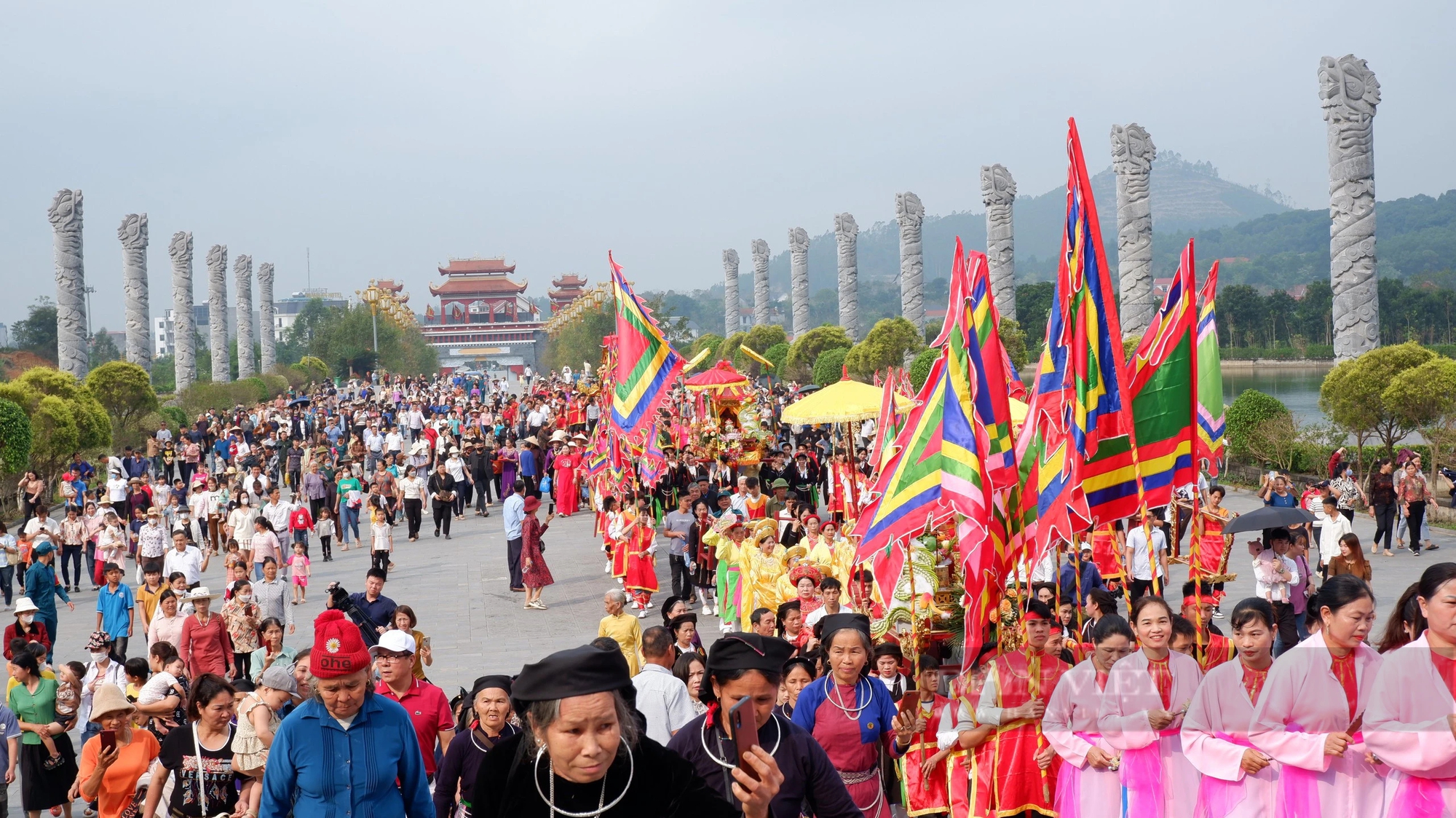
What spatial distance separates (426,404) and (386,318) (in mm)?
36559

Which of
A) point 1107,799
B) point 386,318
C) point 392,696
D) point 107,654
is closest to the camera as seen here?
point 1107,799

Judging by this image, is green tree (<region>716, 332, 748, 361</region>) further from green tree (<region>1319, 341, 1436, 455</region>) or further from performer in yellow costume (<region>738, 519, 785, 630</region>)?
performer in yellow costume (<region>738, 519, 785, 630</region>)

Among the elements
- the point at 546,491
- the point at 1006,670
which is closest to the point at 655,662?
the point at 1006,670

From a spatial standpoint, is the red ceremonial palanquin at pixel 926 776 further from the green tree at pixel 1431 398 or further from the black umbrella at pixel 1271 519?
the green tree at pixel 1431 398

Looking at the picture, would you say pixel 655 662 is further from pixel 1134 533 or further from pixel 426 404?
pixel 426 404

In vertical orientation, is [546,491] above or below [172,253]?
below

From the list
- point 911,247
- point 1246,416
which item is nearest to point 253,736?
point 1246,416

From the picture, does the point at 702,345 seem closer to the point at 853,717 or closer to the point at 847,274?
the point at 847,274

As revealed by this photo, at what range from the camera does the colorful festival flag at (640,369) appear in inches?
542

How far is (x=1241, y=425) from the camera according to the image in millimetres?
22047

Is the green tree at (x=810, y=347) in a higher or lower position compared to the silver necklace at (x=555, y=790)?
higher

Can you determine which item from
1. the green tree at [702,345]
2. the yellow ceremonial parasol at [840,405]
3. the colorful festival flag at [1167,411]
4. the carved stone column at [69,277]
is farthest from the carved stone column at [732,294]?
the colorful festival flag at [1167,411]

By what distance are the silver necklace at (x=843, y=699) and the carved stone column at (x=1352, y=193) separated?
73.5 feet

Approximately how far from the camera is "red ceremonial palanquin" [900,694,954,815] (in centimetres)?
589
